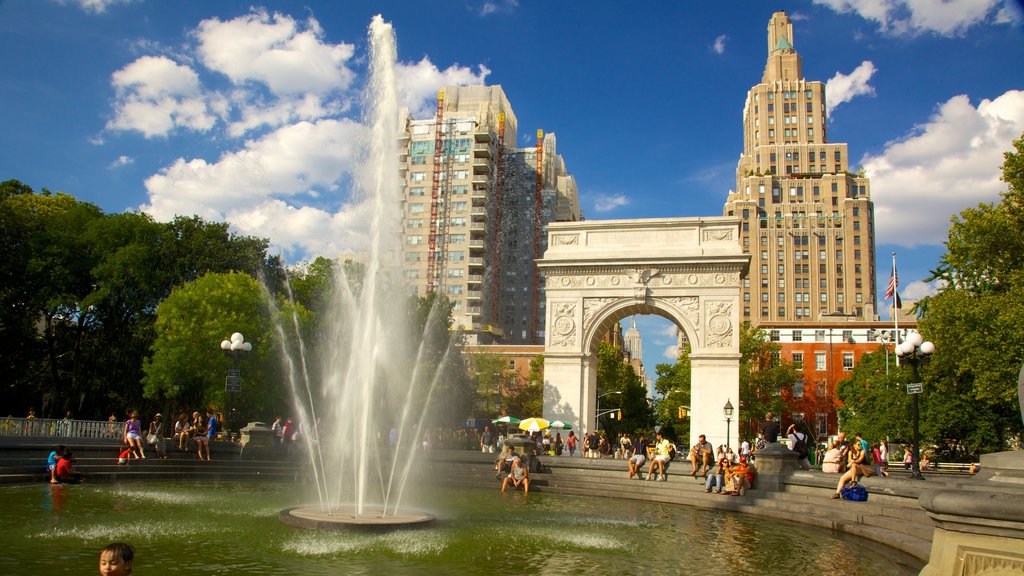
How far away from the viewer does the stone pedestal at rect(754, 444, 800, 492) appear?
63.4 ft

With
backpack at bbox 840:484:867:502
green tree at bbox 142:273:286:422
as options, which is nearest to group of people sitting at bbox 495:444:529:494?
backpack at bbox 840:484:867:502

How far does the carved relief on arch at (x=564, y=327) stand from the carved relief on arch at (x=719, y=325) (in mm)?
6546

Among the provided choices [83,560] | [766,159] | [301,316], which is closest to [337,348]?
[83,560]

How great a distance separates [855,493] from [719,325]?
19724mm

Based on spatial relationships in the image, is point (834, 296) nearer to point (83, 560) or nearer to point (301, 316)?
point (301, 316)

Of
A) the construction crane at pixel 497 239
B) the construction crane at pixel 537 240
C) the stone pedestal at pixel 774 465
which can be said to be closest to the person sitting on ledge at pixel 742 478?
the stone pedestal at pixel 774 465

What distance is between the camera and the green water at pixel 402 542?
951 centimetres

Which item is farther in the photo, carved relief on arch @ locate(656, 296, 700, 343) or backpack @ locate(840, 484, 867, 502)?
carved relief on arch @ locate(656, 296, 700, 343)

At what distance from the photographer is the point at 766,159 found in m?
105

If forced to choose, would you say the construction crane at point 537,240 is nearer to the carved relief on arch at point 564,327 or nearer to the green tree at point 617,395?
the green tree at point 617,395

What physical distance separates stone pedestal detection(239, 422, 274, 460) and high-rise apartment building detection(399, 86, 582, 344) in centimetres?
4855

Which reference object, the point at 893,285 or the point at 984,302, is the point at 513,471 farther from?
the point at 893,285

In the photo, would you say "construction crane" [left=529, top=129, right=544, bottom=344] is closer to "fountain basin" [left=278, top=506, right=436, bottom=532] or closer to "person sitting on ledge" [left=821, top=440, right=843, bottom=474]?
"person sitting on ledge" [left=821, top=440, right=843, bottom=474]

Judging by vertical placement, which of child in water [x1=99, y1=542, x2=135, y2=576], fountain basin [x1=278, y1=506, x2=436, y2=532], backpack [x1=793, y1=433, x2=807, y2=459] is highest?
child in water [x1=99, y1=542, x2=135, y2=576]
